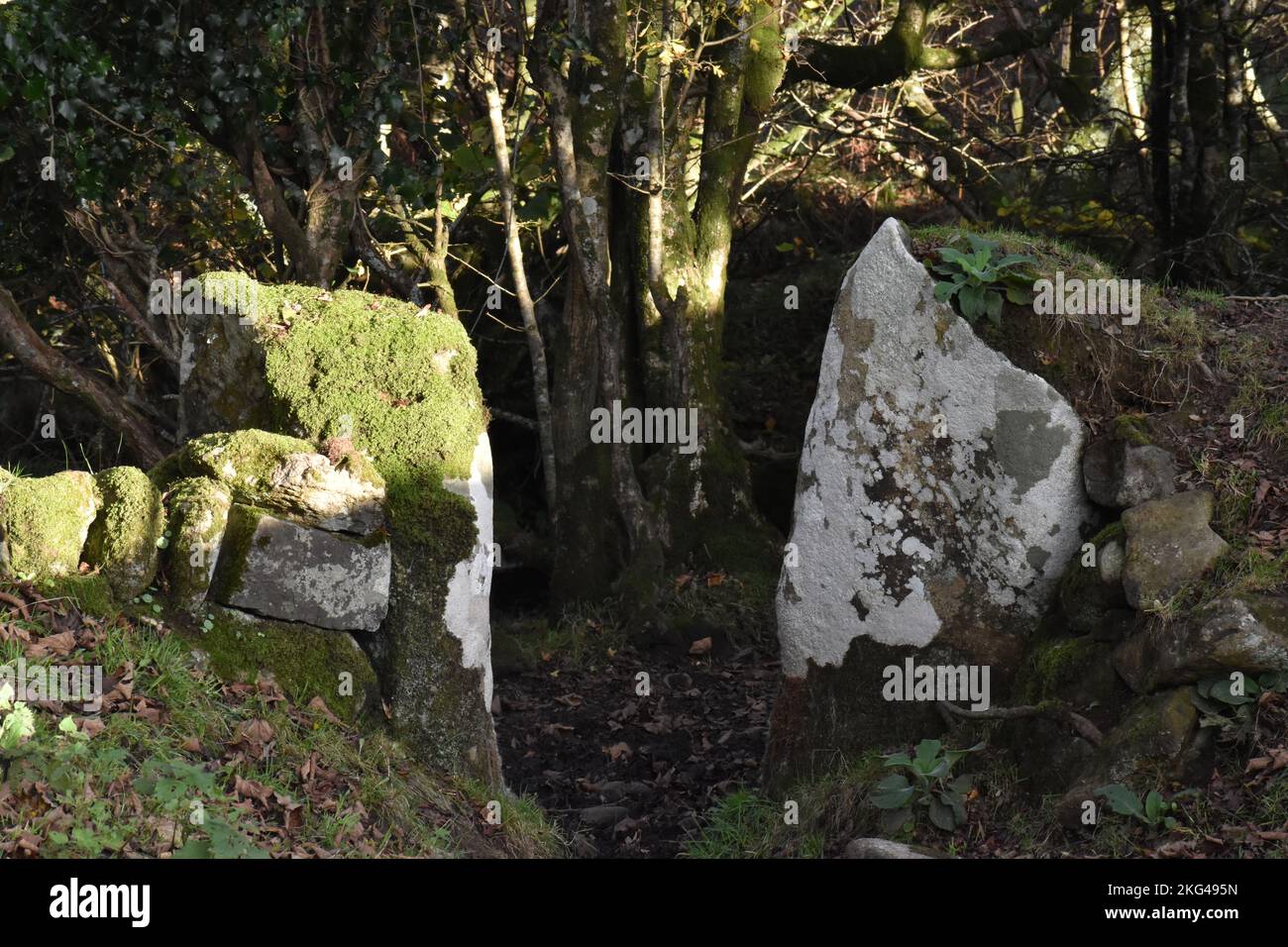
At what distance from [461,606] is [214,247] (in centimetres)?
537

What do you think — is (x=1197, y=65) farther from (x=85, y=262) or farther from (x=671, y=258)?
(x=85, y=262)

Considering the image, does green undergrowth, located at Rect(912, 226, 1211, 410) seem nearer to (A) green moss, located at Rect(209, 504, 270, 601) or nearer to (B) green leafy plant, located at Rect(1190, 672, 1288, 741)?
(B) green leafy plant, located at Rect(1190, 672, 1288, 741)

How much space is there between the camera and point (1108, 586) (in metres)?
6.25

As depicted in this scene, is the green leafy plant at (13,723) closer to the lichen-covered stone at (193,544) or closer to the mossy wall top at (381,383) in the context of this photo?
the lichen-covered stone at (193,544)

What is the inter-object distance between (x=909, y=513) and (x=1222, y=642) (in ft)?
5.90

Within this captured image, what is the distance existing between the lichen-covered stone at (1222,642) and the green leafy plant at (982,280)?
1954mm

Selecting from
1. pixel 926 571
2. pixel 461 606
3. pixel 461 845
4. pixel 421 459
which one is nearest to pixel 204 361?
pixel 421 459

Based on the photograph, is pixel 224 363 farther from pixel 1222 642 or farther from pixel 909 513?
pixel 1222 642

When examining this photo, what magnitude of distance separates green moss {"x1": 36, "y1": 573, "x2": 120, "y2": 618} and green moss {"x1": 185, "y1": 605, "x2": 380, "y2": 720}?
1.32 ft

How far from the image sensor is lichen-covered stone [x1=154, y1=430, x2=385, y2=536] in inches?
247

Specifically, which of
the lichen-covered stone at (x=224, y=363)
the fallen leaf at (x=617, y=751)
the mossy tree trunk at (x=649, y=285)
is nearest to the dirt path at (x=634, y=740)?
the fallen leaf at (x=617, y=751)

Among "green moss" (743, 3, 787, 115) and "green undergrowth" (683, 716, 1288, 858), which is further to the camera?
"green moss" (743, 3, 787, 115)

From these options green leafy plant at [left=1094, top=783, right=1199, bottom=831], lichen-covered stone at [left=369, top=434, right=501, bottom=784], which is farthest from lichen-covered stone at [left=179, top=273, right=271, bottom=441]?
green leafy plant at [left=1094, top=783, right=1199, bottom=831]

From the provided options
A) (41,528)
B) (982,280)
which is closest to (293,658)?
(41,528)
